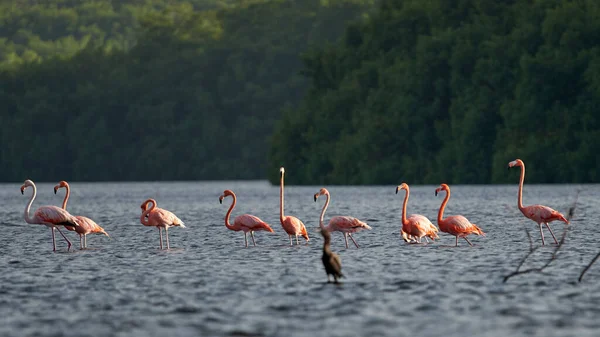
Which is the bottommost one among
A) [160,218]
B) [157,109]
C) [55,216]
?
[160,218]

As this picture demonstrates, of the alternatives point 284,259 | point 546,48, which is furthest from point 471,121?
point 284,259

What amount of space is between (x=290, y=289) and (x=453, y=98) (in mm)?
63444

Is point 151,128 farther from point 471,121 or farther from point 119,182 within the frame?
point 471,121

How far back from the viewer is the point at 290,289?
683 inches

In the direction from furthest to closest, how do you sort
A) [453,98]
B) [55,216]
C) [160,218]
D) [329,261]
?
[453,98] → [160,218] → [55,216] → [329,261]

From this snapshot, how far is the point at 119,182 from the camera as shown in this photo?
126375mm

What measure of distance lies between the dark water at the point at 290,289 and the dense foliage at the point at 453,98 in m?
41.1

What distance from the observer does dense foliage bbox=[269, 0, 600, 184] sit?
69375 millimetres

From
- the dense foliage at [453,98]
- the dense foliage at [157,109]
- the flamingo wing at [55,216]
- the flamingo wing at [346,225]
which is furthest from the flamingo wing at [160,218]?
the dense foliage at [157,109]

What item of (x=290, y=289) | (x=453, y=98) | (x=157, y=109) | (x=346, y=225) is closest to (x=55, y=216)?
(x=346, y=225)

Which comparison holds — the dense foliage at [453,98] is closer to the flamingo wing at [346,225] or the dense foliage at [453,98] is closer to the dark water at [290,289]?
the dark water at [290,289]

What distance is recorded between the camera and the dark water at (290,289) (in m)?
13.8

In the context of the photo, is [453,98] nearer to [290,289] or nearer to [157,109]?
[157,109]

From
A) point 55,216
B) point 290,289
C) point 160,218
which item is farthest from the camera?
point 160,218
